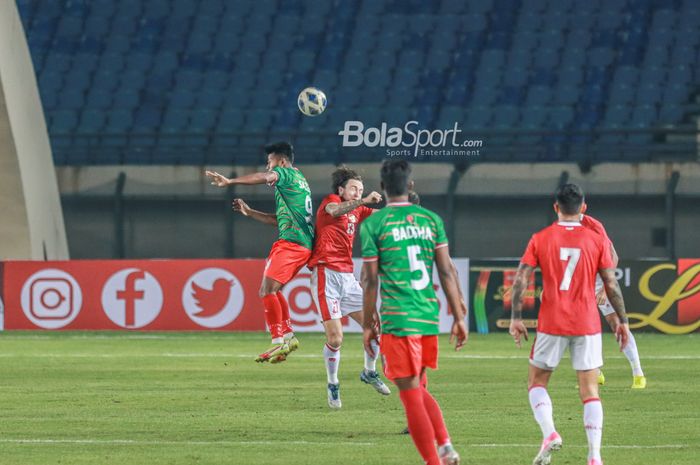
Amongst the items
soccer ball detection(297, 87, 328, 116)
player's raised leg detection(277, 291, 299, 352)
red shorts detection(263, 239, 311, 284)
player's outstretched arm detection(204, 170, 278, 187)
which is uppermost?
soccer ball detection(297, 87, 328, 116)

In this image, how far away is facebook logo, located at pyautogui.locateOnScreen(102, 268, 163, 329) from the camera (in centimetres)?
2570

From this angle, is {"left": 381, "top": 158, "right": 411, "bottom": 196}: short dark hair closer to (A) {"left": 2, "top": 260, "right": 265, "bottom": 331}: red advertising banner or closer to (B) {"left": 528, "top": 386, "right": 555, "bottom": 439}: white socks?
(B) {"left": 528, "top": 386, "right": 555, "bottom": 439}: white socks

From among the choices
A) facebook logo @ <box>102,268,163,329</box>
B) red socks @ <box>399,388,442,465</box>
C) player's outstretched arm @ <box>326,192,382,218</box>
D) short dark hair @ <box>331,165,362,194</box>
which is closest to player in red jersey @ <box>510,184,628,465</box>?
red socks @ <box>399,388,442,465</box>

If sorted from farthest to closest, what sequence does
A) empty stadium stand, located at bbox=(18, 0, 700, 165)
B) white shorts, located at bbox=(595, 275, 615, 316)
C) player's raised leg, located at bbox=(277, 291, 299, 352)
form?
empty stadium stand, located at bbox=(18, 0, 700, 165)
white shorts, located at bbox=(595, 275, 615, 316)
player's raised leg, located at bbox=(277, 291, 299, 352)

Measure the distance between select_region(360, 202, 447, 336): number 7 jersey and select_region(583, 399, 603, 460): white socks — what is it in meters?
1.21

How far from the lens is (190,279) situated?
25.6 metres

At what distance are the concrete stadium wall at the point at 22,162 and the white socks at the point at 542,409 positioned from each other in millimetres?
19391

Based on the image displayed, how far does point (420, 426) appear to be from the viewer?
28.1 feet

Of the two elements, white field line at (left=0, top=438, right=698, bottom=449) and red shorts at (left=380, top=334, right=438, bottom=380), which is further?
white field line at (left=0, top=438, right=698, bottom=449)

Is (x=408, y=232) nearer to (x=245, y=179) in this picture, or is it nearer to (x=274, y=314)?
(x=245, y=179)

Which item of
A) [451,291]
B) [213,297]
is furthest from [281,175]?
[213,297]

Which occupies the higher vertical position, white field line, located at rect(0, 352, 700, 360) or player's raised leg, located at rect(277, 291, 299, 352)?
player's raised leg, located at rect(277, 291, 299, 352)

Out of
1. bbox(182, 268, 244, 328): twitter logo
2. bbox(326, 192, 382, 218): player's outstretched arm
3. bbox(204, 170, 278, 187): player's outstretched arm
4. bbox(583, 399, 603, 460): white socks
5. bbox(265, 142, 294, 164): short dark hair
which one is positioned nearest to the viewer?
bbox(583, 399, 603, 460): white socks

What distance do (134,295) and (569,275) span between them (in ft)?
56.7
